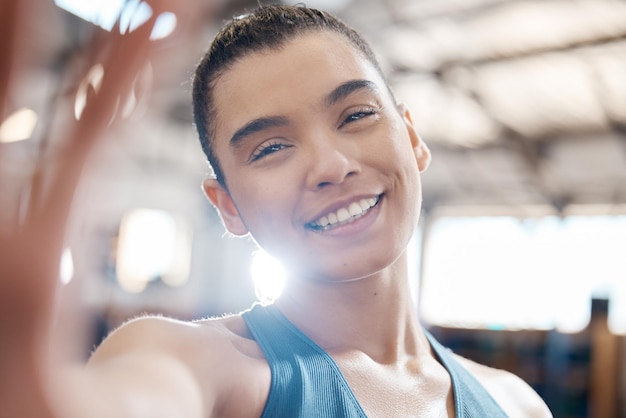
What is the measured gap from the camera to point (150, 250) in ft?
35.2

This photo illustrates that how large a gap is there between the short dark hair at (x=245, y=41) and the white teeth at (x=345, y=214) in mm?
218

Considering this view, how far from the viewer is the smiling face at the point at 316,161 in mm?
964

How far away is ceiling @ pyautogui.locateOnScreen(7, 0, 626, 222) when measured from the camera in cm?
677

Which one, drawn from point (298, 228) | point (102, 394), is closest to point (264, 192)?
point (298, 228)

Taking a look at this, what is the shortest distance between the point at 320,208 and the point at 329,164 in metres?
0.07

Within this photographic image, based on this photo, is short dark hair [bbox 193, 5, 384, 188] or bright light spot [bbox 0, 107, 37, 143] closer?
bright light spot [bbox 0, 107, 37, 143]

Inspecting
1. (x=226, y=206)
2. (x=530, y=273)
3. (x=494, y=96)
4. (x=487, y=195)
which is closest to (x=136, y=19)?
(x=226, y=206)

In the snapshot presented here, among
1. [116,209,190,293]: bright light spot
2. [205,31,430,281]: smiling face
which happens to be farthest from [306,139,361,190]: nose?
[116,209,190,293]: bright light spot

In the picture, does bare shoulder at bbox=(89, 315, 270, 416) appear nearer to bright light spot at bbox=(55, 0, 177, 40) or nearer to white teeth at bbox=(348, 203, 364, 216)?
white teeth at bbox=(348, 203, 364, 216)

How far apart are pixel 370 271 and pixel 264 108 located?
29 centimetres

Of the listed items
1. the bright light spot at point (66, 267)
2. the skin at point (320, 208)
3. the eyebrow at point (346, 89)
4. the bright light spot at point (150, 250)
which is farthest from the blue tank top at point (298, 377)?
the bright light spot at point (150, 250)

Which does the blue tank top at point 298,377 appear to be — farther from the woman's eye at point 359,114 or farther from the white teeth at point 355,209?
the woman's eye at point 359,114

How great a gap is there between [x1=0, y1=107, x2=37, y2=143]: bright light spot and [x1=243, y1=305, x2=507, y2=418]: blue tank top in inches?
24.6

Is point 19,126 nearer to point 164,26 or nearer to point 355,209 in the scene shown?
point 164,26
